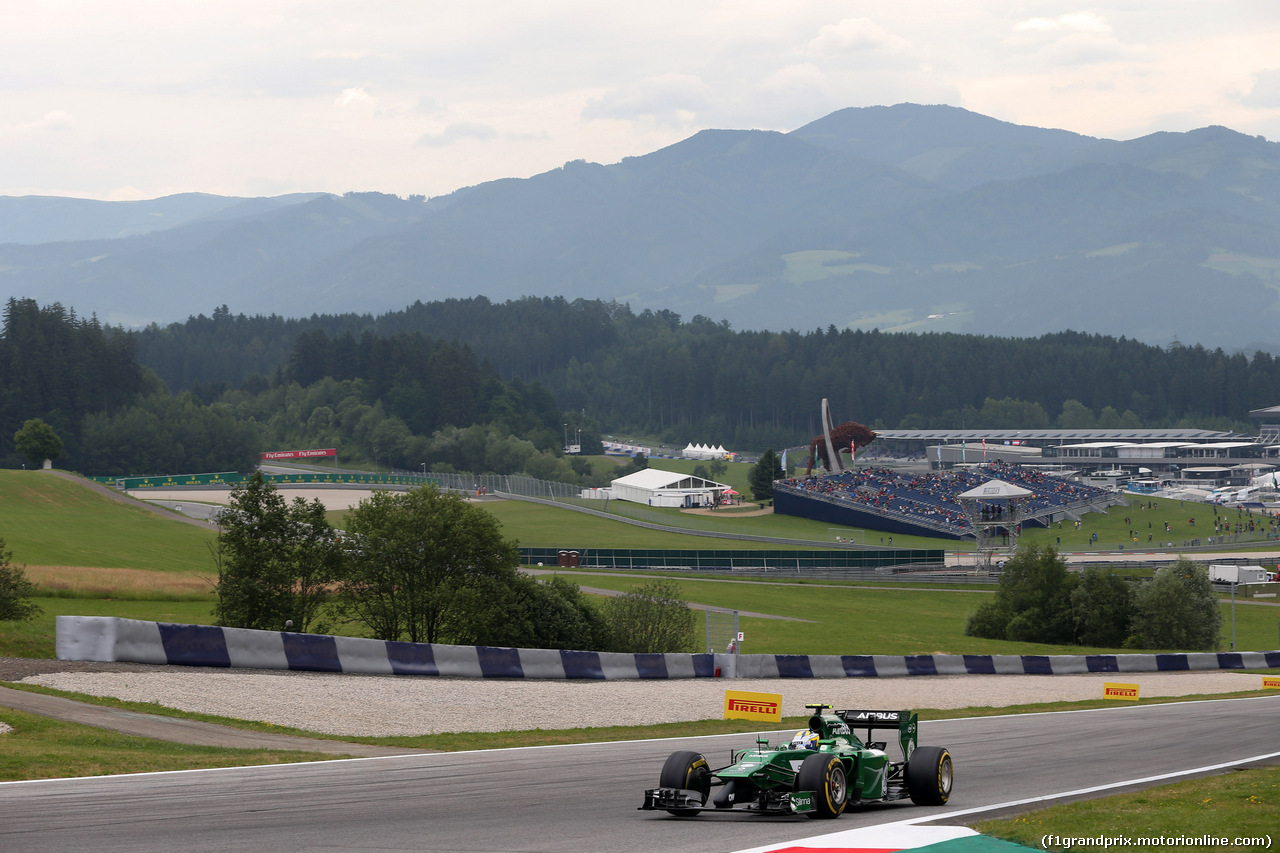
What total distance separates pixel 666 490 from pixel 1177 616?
81260 millimetres

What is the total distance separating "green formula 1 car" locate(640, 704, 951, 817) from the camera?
14516 mm

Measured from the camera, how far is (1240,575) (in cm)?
8438

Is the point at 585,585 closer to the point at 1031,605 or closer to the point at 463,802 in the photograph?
the point at 1031,605

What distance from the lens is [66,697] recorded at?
71.9 ft

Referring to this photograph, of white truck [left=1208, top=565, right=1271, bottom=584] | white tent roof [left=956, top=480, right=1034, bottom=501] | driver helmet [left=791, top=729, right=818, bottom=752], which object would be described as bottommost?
white truck [left=1208, top=565, right=1271, bottom=584]

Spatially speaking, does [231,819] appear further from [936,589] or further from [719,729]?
[936,589]

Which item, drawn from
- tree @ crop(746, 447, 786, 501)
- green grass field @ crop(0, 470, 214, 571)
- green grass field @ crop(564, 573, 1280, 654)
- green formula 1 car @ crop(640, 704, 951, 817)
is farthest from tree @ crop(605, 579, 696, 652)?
tree @ crop(746, 447, 786, 501)

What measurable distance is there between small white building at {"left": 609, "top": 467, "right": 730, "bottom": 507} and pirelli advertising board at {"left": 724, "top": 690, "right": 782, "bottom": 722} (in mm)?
109876

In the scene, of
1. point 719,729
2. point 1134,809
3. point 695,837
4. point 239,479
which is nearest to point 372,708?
point 719,729

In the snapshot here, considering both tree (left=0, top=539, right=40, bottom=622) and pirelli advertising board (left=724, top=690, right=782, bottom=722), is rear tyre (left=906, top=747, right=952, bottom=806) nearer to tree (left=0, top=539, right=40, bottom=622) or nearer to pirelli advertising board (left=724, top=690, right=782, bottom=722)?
pirelli advertising board (left=724, top=690, right=782, bottom=722)

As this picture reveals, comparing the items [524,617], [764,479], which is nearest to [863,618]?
[524,617]

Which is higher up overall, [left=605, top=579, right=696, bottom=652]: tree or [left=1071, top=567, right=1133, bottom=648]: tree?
[left=605, top=579, right=696, bottom=652]: tree

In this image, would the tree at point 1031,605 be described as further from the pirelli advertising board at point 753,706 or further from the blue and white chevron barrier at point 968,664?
the pirelli advertising board at point 753,706

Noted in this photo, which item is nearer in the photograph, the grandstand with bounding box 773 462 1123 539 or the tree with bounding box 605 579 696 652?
the tree with bounding box 605 579 696 652
